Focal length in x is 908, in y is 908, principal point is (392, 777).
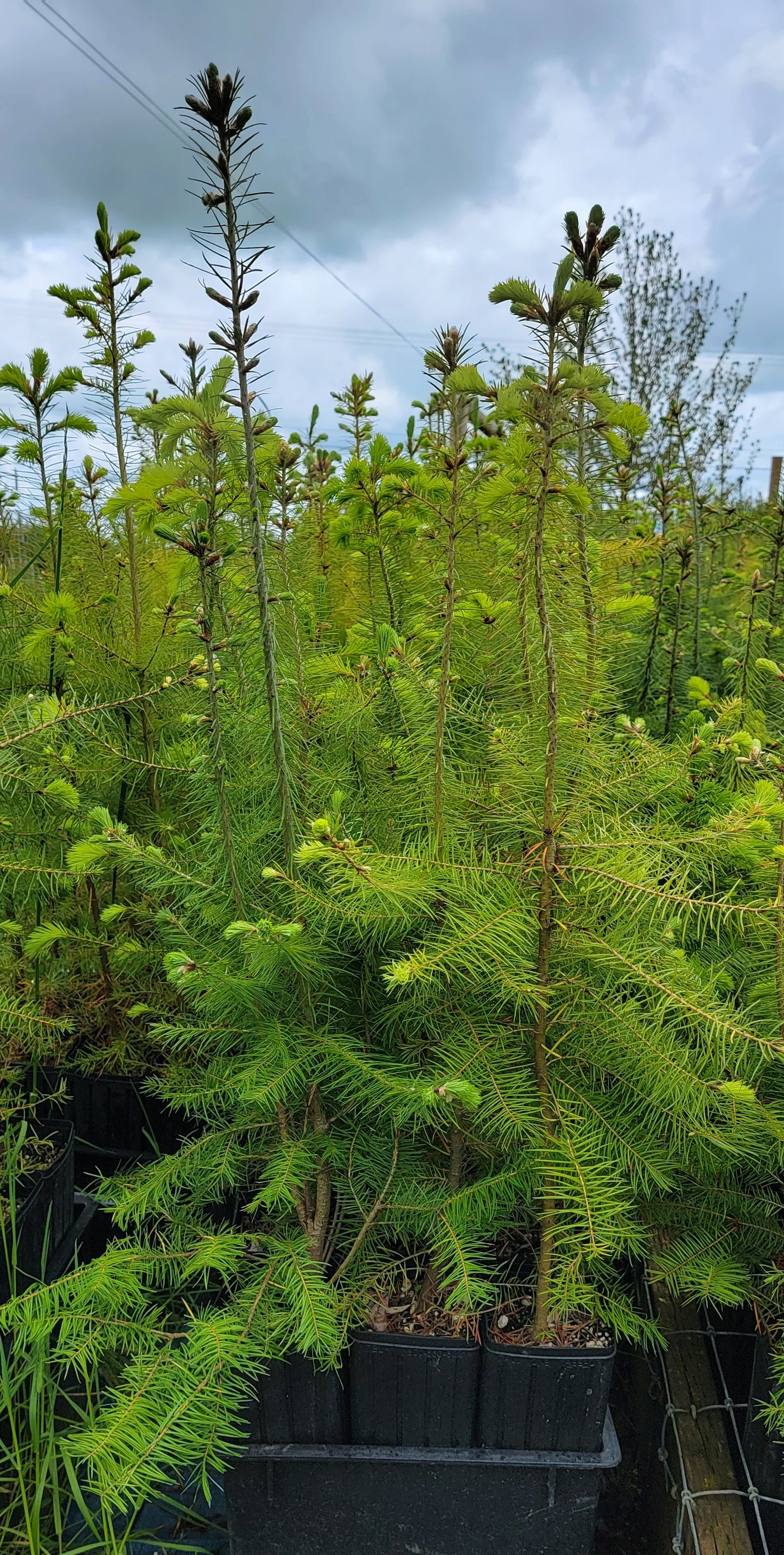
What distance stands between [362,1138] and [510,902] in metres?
0.55

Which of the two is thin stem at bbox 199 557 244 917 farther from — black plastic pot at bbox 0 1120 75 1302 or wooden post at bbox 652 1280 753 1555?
wooden post at bbox 652 1280 753 1555

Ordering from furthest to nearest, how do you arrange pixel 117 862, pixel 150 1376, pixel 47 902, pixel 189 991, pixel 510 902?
pixel 47 902
pixel 117 862
pixel 189 991
pixel 150 1376
pixel 510 902

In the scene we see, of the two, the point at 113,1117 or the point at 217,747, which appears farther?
the point at 113,1117

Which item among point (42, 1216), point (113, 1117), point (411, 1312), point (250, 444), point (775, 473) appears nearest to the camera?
point (250, 444)

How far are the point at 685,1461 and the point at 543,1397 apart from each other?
15.7 inches

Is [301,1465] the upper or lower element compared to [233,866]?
lower

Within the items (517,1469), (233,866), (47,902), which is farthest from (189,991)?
(517,1469)

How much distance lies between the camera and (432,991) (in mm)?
1286

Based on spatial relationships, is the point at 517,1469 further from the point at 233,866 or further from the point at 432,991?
the point at 233,866

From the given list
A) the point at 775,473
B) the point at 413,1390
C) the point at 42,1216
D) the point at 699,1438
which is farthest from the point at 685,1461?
the point at 775,473

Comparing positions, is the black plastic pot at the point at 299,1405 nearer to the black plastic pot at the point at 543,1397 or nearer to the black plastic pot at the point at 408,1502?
the black plastic pot at the point at 408,1502

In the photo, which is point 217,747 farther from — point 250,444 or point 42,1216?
point 42,1216

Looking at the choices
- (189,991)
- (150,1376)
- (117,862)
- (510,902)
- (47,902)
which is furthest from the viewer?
(47,902)

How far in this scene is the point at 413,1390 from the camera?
1410 mm
